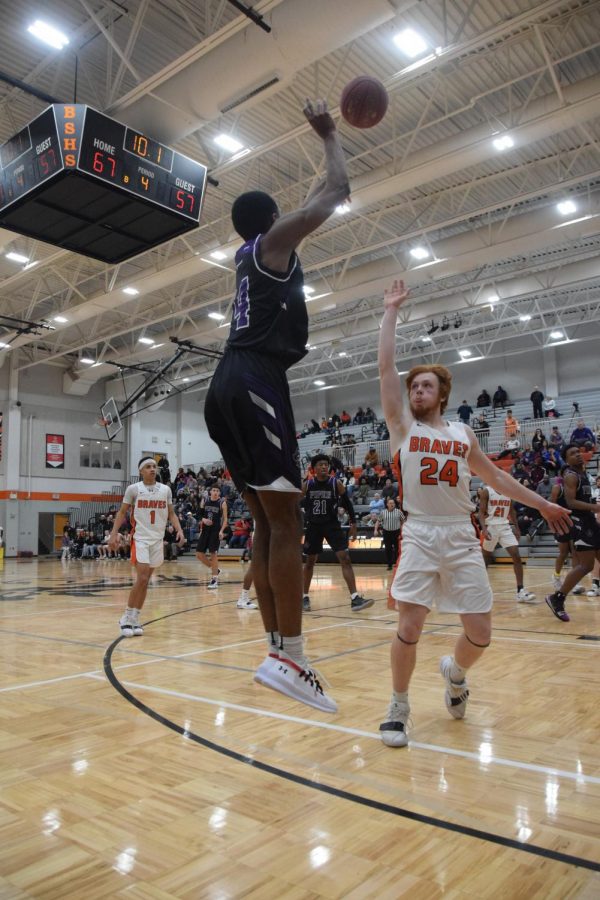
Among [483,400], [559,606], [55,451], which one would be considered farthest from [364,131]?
[55,451]

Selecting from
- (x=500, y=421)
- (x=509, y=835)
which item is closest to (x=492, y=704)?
(x=509, y=835)

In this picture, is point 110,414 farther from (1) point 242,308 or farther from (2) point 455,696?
(1) point 242,308

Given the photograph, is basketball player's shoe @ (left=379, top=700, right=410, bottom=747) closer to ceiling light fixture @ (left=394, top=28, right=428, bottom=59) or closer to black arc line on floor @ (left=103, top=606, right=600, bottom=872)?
black arc line on floor @ (left=103, top=606, right=600, bottom=872)

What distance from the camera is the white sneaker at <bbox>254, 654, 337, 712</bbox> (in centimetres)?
251

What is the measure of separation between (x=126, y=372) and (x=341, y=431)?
10147mm

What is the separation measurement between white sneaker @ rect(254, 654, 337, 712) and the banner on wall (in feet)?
97.3

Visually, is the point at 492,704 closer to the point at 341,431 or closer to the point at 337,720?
the point at 337,720

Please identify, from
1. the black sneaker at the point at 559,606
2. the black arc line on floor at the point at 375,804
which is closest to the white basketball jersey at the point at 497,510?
the black sneaker at the point at 559,606

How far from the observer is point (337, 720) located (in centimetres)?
346

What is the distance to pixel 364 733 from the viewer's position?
10.6ft

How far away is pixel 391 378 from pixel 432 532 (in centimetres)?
78

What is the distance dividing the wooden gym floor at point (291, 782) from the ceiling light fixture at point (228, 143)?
9.65 meters

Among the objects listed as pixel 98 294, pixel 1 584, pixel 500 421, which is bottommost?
pixel 1 584

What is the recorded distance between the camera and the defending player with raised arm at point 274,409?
8.33 feet
